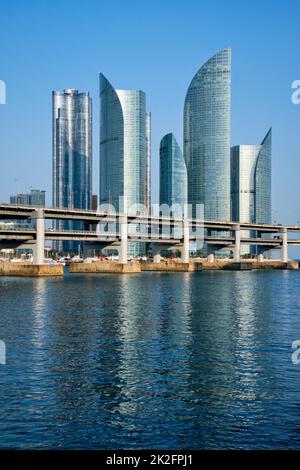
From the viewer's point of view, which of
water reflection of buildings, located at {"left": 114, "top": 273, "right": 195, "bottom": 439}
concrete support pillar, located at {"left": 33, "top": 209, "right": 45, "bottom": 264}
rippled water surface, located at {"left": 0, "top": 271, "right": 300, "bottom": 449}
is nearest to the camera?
rippled water surface, located at {"left": 0, "top": 271, "right": 300, "bottom": 449}

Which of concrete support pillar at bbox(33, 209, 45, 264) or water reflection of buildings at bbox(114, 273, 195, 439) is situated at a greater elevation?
concrete support pillar at bbox(33, 209, 45, 264)

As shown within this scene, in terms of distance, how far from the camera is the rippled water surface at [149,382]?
28.5 meters

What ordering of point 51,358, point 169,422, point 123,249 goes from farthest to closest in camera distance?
point 123,249 < point 51,358 < point 169,422

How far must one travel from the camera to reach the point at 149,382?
125 ft

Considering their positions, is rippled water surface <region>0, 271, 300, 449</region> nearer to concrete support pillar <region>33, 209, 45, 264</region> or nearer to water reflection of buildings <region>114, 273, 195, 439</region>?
water reflection of buildings <region>114, 273, 195, 439</region>

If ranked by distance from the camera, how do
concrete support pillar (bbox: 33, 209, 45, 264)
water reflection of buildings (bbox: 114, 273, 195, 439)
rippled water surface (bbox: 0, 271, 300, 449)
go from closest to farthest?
rippled water surface (bbox: 0, 271, 300, 449)
water reflection of buildings (bbox: 114, 273, 195, 439)
concrete support pillar (bbox: 33, 209, 45, 264)

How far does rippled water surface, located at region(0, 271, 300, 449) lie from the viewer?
2853cm

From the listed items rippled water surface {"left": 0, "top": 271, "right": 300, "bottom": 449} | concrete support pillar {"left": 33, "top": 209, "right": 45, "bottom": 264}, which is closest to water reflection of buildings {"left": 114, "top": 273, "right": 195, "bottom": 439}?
rippled water surface {"left": 0, "top": 271, "right": 300, "bottom": 449}

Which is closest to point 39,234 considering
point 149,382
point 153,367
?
point 153,367

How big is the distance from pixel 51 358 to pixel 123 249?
505ft

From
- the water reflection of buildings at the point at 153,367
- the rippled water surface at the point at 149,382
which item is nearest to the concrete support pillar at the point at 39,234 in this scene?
the water reflection of buildings at the point at 153,367

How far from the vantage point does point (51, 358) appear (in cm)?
4541

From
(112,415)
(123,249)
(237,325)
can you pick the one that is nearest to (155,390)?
(112,415)
